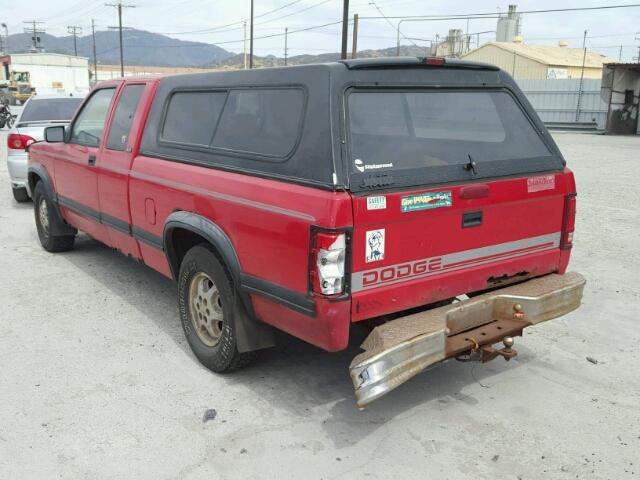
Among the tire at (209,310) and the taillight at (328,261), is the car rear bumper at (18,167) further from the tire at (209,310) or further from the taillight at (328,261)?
the taillight at (328,261)

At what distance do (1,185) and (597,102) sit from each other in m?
32.4

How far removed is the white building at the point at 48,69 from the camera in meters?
67.2

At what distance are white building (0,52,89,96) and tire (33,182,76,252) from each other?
214 ft

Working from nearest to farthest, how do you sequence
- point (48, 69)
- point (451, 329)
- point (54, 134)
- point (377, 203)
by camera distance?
point (377, 203) < point (451, 329) < point (54, 134) < point (48, 69)

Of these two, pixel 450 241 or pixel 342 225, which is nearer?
pixel 342 225

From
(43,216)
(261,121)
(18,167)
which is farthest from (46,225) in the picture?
(261,121)

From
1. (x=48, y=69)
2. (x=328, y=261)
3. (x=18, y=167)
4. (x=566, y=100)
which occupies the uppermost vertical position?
(x=48, y=69)

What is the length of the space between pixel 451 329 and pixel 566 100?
36393mm

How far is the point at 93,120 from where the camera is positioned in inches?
225

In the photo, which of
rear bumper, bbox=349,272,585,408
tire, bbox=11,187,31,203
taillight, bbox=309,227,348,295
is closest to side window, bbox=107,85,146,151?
taillight, bbox=309,227,348,295

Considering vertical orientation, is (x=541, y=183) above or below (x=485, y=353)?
above

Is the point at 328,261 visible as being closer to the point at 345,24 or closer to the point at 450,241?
A: the point at 450,241

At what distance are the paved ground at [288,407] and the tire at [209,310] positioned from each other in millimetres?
153

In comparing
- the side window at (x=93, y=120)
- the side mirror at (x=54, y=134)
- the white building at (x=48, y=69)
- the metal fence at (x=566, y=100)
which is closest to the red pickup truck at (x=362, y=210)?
the side window at (x=93, y=120)
